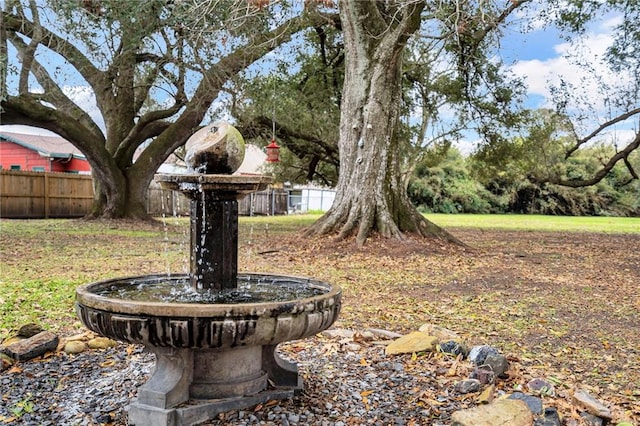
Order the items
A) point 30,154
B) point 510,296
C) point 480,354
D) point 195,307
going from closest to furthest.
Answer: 1. point 195,307
2. point 480,354
3. point 510,296
4. point 30,154

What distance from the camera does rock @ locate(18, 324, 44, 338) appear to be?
443 centimetres

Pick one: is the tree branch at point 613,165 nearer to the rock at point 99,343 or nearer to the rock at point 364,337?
the rock at point 364,337

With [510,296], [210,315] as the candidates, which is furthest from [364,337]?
[510,296]

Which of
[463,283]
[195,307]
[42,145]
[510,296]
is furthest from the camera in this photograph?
[42,145]

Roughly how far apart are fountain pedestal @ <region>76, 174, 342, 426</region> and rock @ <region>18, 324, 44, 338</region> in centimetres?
114

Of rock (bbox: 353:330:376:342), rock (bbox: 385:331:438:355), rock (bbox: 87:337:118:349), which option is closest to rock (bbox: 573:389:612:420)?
rock (bbox: 385:331:438:355)

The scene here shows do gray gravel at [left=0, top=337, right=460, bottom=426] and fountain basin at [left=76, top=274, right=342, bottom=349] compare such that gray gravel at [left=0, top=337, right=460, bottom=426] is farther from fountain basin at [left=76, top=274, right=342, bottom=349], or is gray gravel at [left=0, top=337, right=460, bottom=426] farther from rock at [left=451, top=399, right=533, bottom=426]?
fountain basin at [left=76, top=274, right=342, bottom=349]

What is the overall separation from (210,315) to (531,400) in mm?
1832

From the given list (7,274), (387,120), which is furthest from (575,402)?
(387,120)

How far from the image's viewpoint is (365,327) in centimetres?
518

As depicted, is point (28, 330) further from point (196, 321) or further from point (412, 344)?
point (412, 344)

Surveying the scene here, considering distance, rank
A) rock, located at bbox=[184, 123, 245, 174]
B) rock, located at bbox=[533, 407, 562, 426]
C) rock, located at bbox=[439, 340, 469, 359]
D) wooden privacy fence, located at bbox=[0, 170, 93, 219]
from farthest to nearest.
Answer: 1. wooden privacy fence, located at bbox=[0, 170, 93, 219]
2. rock, located at bbox=[439, 340, 469, 359]
3. rock, located at bbox=[184, 123, 245, 174]
4. rock, located at bbox=[533, 407, 562, 426]

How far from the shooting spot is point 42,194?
20469mm

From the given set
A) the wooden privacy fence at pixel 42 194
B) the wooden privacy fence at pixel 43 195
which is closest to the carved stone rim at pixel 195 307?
the wooden privacy fence at pixel 43 195
